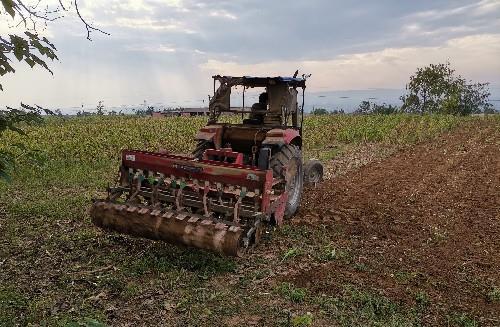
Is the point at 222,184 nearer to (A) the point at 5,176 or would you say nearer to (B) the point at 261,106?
(B) the point at 261,106

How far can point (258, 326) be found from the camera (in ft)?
14.0

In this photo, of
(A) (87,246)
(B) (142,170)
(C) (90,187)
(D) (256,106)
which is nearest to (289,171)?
(D) (256,106)

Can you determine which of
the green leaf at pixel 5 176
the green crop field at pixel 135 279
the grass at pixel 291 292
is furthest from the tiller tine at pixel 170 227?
the green leaf at pixel 5 176

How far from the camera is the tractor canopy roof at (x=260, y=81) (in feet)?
23.8

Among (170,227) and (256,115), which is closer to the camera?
(170,227)

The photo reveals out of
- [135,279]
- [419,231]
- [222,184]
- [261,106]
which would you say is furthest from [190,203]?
[419,231]

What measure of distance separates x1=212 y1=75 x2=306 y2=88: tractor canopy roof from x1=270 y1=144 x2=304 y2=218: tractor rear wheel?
1040mm

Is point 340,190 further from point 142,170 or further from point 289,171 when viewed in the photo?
point 142,170

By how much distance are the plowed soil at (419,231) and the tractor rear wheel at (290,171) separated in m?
0.28

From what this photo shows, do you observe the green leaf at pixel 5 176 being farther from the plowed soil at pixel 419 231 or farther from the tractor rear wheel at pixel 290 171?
the tractor rear wheel at pixel 290 171

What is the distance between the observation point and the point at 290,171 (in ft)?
23.8

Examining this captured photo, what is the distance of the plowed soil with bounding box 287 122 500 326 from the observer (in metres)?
5.03

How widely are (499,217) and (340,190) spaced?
3.00 m

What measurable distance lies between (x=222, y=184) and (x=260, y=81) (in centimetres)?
233
